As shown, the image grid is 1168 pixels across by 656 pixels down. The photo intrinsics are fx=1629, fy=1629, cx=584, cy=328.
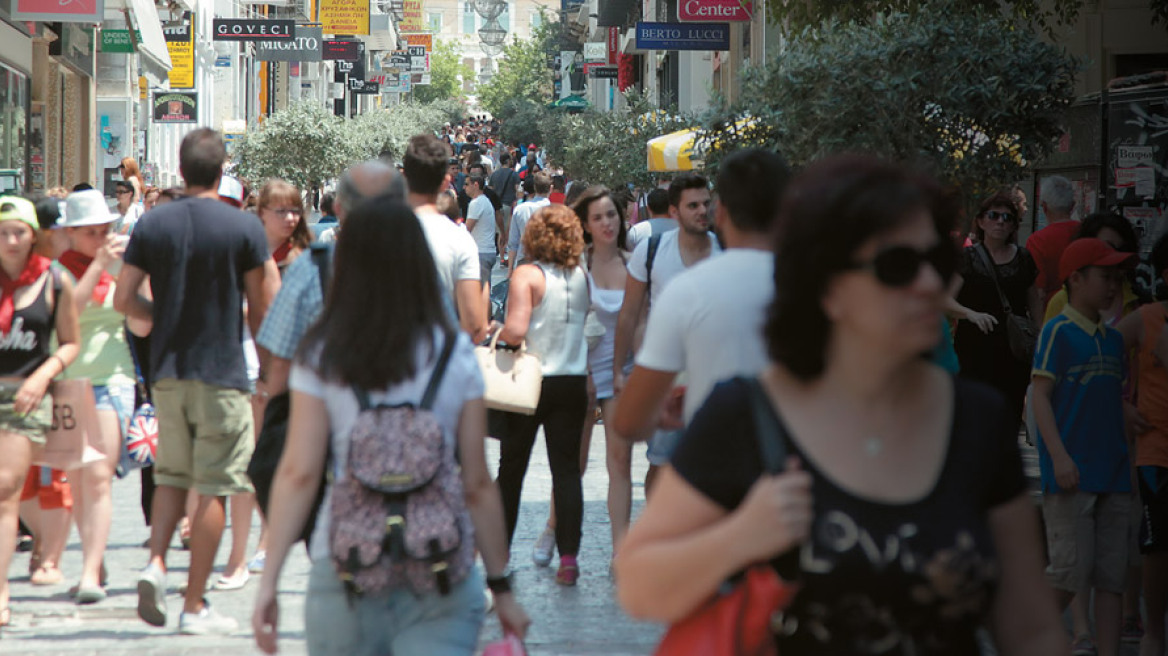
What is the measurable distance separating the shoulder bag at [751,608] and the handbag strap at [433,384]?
4.66 ft

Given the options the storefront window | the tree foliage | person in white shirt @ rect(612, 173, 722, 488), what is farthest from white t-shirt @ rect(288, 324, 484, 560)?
the storefront window

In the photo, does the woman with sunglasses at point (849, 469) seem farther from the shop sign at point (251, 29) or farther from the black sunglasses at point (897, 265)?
the shop sign at point (251, 29)

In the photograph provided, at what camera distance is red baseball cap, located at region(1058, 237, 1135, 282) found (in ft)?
19.2

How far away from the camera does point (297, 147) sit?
111 feet

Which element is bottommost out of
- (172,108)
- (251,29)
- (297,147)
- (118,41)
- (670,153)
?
(670,153)

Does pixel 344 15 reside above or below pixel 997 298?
above

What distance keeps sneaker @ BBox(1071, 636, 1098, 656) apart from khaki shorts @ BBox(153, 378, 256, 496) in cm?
334

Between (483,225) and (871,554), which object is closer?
(871,554)

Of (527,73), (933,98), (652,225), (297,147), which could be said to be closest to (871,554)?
(933,98)

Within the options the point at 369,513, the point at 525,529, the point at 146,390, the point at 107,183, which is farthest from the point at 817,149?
the point at 107,183

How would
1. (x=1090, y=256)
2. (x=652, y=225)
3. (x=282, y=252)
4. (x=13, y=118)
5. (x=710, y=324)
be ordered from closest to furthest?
(x=710, y=324)
(x=1090, y=256)
(x=282, y=252)
(x=652, y=225)
(x=13, y=118)

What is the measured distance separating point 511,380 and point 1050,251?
13.1 feet

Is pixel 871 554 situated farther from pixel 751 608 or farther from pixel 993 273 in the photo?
pixel 993 273

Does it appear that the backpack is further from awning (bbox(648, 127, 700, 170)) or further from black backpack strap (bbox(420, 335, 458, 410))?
awning (bbox(648, 127, 700, 170))
